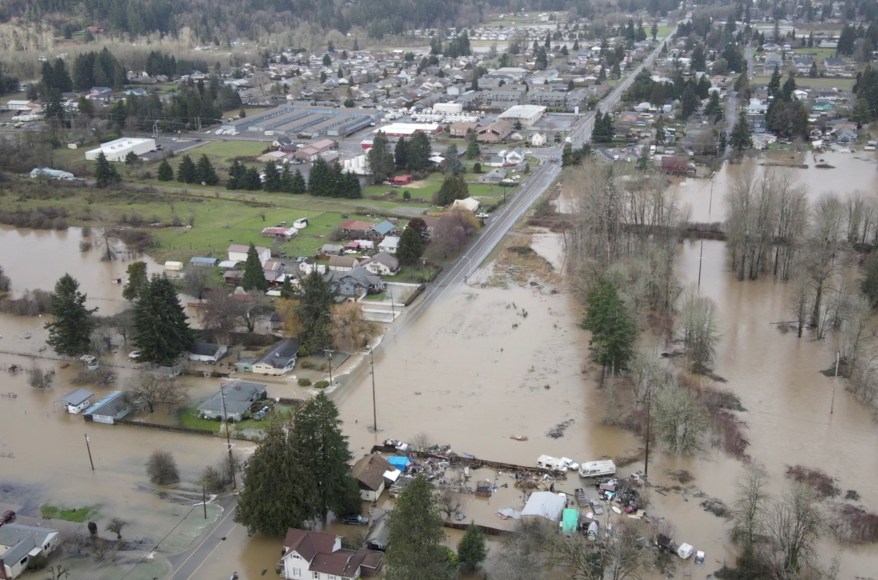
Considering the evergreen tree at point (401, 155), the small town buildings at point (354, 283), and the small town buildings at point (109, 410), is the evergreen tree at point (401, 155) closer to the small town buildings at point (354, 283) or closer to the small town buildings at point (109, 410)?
the small town buildings at point (354, 283)

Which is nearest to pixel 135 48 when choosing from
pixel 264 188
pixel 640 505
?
pixel 264 188

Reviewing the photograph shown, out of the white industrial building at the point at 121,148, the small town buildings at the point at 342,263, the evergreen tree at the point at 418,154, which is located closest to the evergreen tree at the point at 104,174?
the white industrial building at the point at 121,148

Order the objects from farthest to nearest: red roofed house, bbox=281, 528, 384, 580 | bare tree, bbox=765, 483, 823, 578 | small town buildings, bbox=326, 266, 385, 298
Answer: small town buildings, bbox=326, 266, 385, 298, red roofed house, bbox=281, 528, 384, 580, bare tree, bbox=765, 483, 823, 578

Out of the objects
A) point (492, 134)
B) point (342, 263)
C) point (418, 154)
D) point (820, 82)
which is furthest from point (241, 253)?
point (820, 82)

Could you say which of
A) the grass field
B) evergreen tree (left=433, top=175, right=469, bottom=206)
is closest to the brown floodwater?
evergreen tree (left=433, top=175, right=469, bottom=206)

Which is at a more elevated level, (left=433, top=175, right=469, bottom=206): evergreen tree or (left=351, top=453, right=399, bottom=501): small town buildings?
(left=433, top=175, right=469, bottom=206): evergreen tree

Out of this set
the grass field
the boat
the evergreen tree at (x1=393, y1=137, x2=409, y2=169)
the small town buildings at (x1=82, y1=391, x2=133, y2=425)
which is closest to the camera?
the boat

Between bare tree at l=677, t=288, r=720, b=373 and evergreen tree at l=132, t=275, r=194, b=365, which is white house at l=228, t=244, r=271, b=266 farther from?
bare tree at l=677, t=288, r=720, b=373
